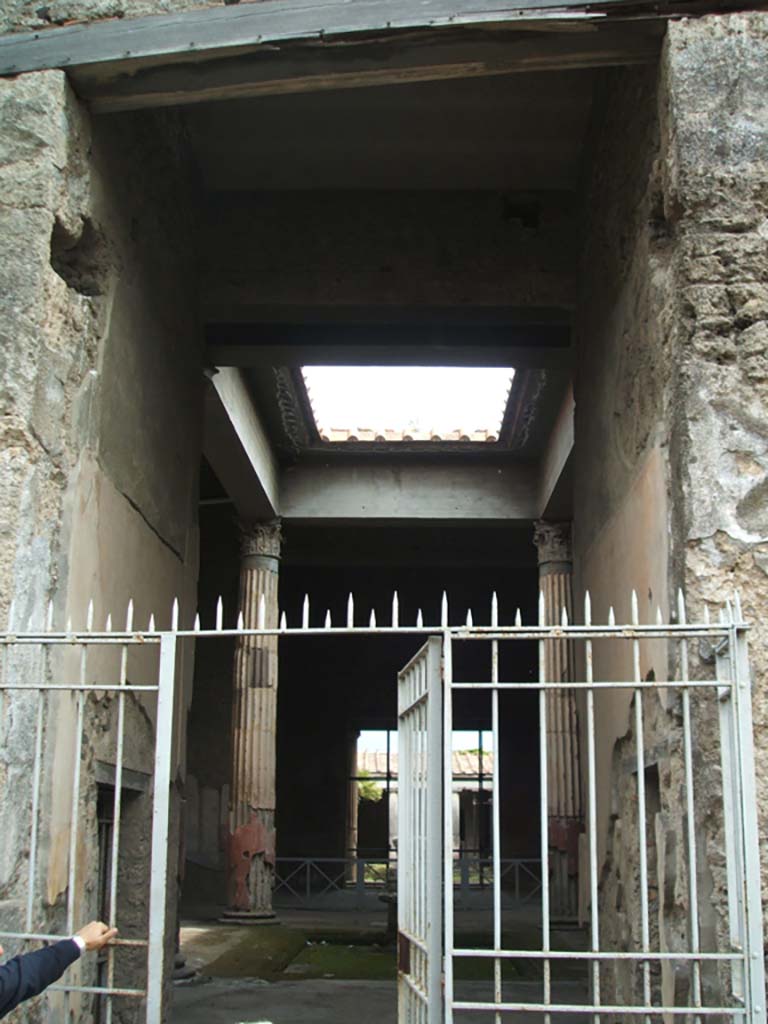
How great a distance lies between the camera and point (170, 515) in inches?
257

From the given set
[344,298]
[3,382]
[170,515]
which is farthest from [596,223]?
[3,382]

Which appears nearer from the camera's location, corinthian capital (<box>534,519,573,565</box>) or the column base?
the column base

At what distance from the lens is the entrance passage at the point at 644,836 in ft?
11.3

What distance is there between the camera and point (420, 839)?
417cm

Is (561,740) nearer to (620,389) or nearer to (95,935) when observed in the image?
(620,389)

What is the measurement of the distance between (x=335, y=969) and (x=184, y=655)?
13.0 feet

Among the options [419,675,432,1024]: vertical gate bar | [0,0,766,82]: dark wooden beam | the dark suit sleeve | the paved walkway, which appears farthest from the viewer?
the paved walkway

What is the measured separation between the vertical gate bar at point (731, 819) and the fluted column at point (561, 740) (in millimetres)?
8801

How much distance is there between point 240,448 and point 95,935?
→ 24.9 feet

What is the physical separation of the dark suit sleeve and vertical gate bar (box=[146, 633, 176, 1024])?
0.69 metres

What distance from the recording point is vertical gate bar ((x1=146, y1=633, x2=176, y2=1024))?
146 inches

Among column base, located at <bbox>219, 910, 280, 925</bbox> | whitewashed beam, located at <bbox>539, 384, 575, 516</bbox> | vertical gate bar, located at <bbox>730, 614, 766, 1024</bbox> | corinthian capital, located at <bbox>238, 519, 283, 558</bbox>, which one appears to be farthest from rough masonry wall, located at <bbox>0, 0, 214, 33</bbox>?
column base, located at <bbox>219, 910, 280, 925</bbox>

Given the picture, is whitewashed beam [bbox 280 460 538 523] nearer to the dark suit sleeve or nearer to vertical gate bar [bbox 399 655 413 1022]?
vertical gate bar [bbox 399 655 413 1022]

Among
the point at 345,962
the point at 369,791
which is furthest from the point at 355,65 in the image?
the point at 369,791
